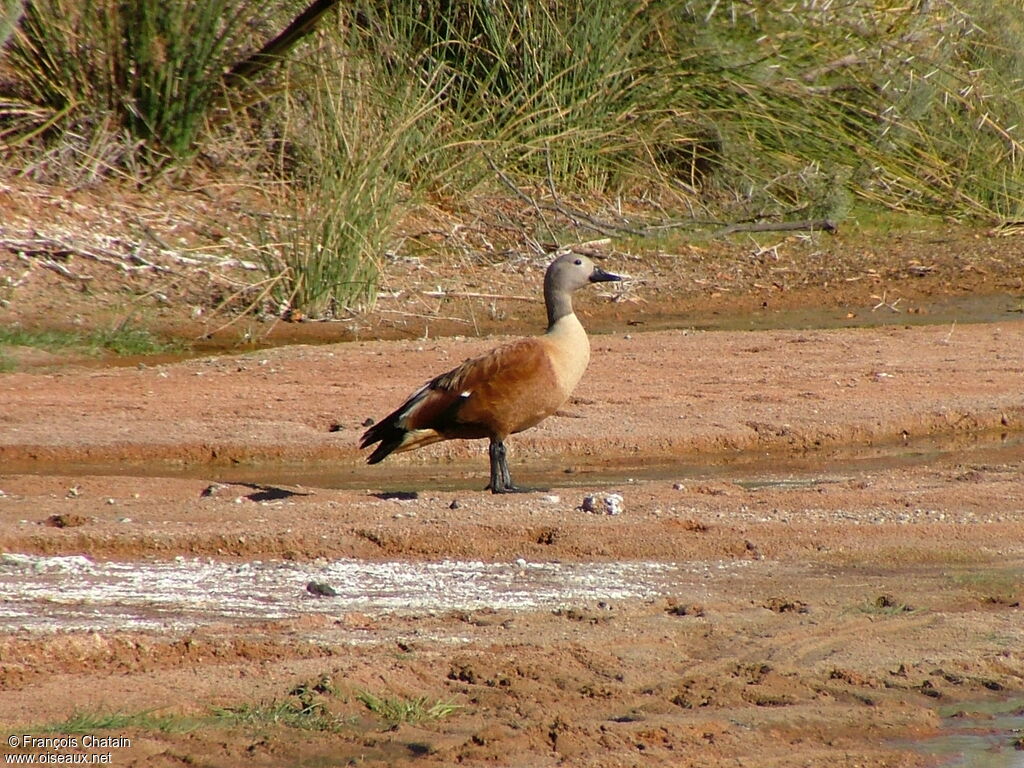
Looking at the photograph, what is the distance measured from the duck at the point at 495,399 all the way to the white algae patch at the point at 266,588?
132 cm

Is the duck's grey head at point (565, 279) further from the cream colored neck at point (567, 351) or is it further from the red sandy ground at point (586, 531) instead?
the red sandy ground at point (586, 531)

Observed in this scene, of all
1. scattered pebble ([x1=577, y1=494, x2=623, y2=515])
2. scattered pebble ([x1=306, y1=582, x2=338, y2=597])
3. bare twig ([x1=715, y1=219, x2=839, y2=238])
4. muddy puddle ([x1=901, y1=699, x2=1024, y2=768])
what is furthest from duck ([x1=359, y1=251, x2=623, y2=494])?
bare twig ([x1=715, y1=219, x2=839, y2=238])

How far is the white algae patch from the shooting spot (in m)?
5.35

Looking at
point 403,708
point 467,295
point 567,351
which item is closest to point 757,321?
point 467,295

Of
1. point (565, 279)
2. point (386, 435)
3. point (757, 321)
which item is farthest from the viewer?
point (757, 321)

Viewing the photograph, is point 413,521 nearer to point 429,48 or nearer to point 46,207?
point 46,207

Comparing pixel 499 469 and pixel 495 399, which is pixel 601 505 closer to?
pixel 495 399

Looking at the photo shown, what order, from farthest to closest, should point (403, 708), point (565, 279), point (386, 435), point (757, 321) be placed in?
point (757, 321), point (565, 279), point (386, 435), point (403, 708)

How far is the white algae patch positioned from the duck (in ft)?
4.32

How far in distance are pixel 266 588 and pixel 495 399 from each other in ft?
6.14

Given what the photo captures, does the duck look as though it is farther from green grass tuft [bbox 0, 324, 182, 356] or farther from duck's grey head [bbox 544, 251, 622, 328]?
green grass tuft [bbox 0, 324, 182, 356]

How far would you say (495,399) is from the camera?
727 cm

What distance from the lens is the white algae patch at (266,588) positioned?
211 inches

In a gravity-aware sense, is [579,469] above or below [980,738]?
below
